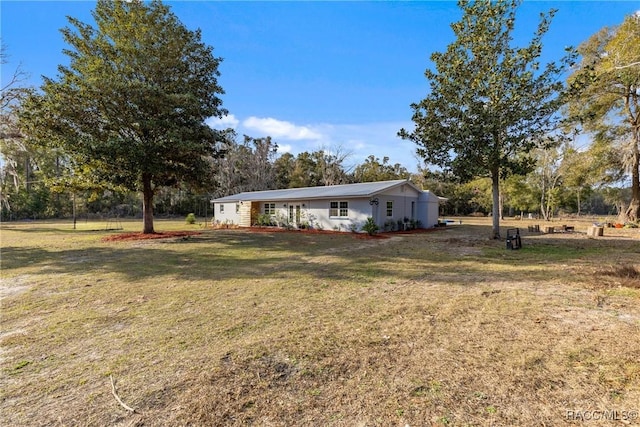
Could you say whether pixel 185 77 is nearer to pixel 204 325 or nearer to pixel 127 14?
pixel 127 14

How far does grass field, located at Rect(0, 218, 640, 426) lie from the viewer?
2.40 m

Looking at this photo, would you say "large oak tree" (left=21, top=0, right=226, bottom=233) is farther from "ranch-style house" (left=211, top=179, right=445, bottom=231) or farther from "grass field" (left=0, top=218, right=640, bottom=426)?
"grass field" (left=0, top=218, right=640, bottom=426)

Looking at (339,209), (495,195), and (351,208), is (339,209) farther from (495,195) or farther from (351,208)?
(495,195)

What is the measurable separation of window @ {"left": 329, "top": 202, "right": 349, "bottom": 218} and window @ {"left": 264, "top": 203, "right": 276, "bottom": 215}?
567 cm

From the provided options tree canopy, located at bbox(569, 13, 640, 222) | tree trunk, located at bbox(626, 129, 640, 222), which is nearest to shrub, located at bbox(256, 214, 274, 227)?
tree canopy, located at bbox(569, 13, 640, 222)

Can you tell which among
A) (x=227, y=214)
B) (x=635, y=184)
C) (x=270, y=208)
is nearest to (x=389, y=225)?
(x=270, y=208)

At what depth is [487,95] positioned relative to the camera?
1248 cm

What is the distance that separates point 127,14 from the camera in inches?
567

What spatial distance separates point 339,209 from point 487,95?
32.6 feet

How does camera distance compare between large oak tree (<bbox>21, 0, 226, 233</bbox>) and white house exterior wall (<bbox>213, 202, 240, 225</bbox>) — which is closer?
large oak tree (<bbox>21, 0, 226, 233</bbox>)

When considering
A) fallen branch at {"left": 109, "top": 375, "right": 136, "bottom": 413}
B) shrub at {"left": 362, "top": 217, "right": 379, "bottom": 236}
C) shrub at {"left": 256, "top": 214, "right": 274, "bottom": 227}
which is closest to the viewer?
fallen branch at {"left": 109, "top": 375, "right": 136, "bottom": 413}

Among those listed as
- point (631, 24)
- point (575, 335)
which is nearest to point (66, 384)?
point (575, 335)

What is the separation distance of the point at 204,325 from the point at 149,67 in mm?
14861

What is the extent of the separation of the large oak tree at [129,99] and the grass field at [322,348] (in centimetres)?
776
